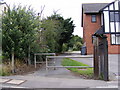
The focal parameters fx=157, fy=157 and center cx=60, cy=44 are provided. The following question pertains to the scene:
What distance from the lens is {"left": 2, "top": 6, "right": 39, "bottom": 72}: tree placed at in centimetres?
864

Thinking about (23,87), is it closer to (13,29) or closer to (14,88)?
(14,88)

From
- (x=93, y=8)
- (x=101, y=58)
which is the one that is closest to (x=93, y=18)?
(x=93, y=8)

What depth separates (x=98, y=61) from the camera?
752 cm

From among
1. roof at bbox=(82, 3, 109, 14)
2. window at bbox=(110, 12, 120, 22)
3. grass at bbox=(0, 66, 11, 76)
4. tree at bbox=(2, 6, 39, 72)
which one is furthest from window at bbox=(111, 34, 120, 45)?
grass at bbox=(0, 66, 11, 76)

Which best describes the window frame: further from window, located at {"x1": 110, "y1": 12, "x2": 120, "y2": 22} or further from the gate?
the gate

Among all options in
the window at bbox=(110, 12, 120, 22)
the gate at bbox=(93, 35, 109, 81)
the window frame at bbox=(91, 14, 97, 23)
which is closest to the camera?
the gate at bbox=(93, 35, 109, 81)

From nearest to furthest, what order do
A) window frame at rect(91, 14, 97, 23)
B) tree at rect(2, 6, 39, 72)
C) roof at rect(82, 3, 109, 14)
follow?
tree at rect(2, 6, 39, 72), roof at rect(82, 3, 109, 14), window frame at rect(91, 14, 97, 23)

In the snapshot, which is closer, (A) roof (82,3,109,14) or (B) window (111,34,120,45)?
(B) window (111,34,120,45)

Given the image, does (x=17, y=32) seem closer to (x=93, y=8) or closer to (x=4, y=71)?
(x=4, y=71)

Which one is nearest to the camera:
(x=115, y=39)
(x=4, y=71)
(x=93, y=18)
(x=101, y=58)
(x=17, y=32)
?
(x=101, y=58)

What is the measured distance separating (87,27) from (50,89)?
70.0 ft

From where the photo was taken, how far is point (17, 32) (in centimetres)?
857

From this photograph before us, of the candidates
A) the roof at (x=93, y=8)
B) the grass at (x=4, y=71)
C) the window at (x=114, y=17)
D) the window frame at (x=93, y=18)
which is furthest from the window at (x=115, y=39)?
the grass at (x=4, y=71)

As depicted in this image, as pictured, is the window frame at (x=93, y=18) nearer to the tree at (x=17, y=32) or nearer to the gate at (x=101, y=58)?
the tree at (x=17, y=32)
